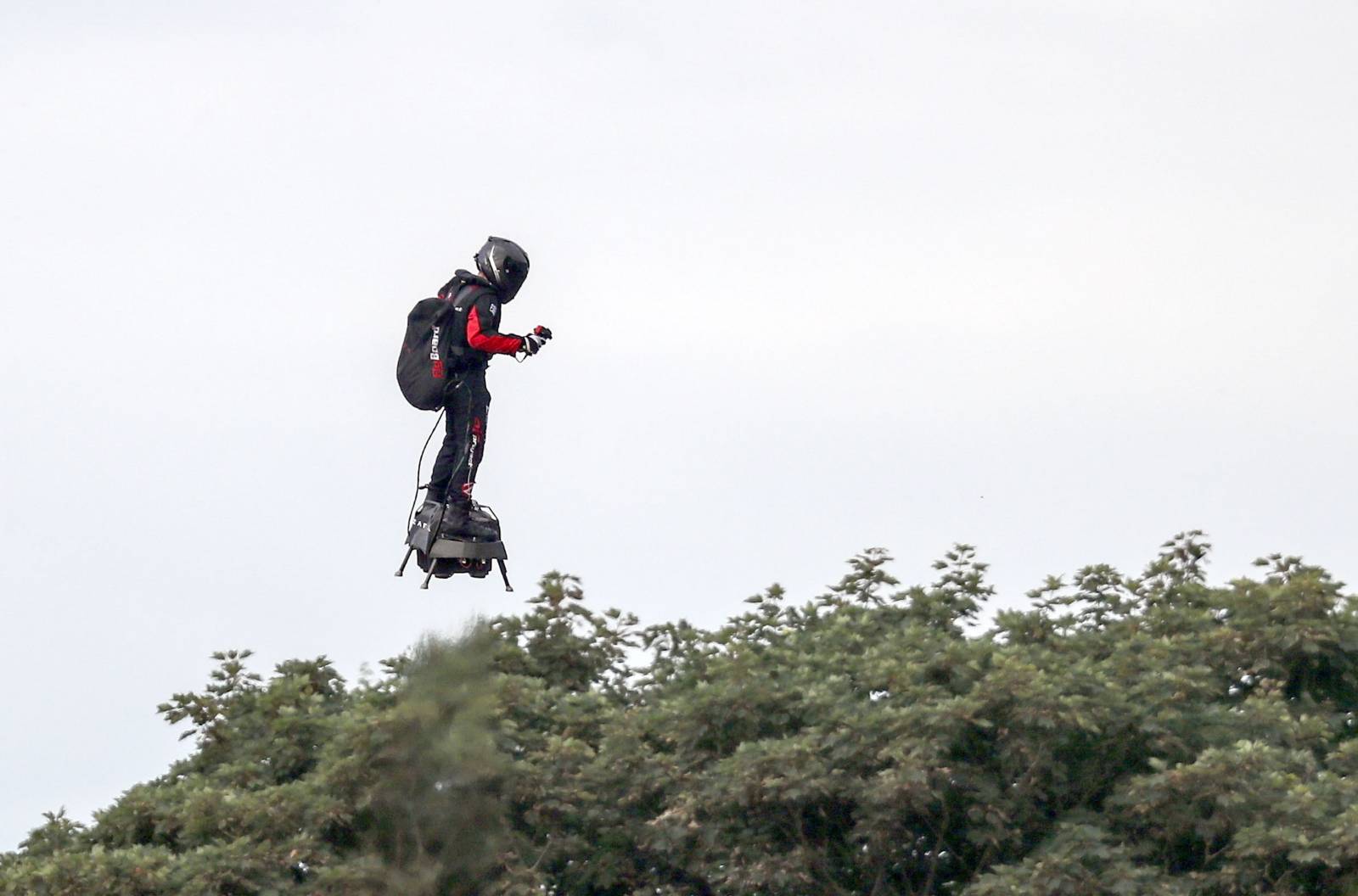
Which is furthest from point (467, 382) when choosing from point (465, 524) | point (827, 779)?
point (827, 779)

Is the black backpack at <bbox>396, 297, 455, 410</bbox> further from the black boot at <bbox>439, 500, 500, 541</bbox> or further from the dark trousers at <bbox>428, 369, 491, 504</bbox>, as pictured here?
the black boot at <bbox>439, 500, 500, 541</bbox>

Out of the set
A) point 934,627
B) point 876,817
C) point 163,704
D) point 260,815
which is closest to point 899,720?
point 876,817

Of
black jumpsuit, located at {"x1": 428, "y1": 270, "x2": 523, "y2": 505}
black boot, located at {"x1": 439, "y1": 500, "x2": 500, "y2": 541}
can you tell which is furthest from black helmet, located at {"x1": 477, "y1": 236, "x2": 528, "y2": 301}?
black boot, located at {"x1": 439, "y1": 500, "x2": 500, "y2": 541}

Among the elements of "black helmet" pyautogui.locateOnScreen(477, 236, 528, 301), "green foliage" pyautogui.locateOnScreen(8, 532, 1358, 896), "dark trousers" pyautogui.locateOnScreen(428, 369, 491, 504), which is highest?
"black helmet" pyautogui.locateOnScreen(477, 236, 528, 301)

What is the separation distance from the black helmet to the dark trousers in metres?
0.79

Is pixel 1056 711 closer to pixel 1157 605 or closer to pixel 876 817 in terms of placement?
pixel 876 817

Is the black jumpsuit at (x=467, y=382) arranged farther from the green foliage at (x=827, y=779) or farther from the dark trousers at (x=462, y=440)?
the green foliage at (x=827, y=779)

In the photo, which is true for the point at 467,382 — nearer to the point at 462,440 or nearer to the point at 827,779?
the point at 462,440

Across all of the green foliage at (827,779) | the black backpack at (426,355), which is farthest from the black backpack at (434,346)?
the green foliage at (827,779)

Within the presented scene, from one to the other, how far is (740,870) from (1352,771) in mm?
5660

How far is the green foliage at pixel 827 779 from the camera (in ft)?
75.1

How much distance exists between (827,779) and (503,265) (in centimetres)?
559

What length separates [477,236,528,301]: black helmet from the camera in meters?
21.0

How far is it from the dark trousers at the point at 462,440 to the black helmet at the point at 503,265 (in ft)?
2.60
